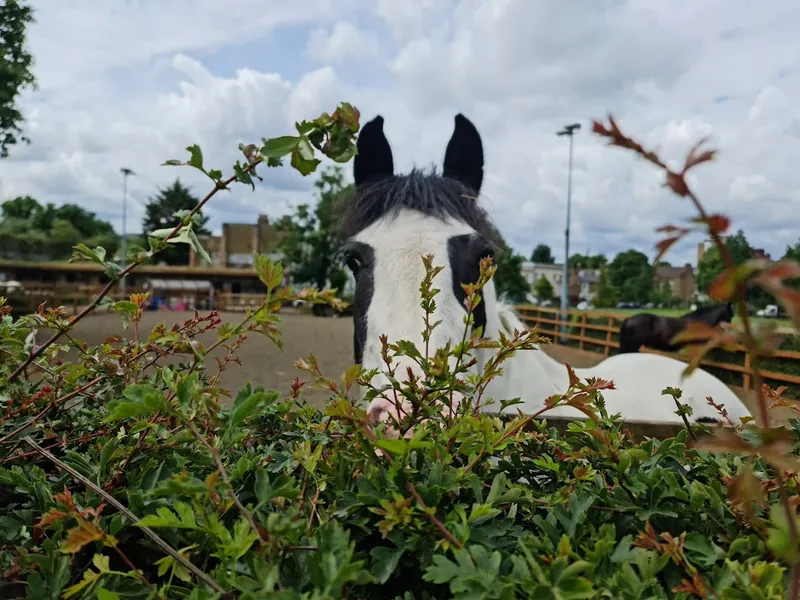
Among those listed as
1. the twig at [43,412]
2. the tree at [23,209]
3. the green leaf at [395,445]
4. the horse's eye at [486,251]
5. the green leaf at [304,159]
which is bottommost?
the twig at [43,412]

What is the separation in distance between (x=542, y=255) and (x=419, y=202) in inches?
4205

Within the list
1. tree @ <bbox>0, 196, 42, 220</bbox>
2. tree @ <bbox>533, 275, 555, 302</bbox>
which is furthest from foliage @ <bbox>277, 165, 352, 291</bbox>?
tree @ <bbox>0, 196, 42, 220</bbox>

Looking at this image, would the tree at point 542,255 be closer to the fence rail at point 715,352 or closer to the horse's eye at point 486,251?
the fence rail at point 715,352

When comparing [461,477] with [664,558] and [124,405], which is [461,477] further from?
[124,405]

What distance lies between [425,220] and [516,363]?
40.9 inches

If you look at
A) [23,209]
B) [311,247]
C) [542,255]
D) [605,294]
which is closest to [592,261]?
[542,255]

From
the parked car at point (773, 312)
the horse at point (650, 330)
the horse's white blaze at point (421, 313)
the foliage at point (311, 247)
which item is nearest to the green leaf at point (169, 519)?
the parked car at point (773, 312)

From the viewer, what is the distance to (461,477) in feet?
2.46

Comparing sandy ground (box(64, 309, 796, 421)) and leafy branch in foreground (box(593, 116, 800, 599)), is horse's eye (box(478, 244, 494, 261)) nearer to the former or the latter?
leafy branch in foreground (box(593, 116, 800, 599))

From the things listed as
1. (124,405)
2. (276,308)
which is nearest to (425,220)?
(276,308)

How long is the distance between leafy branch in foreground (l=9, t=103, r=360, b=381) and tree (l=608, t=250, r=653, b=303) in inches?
3695

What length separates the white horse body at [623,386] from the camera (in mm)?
2928

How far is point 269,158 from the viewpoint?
0.85 meters

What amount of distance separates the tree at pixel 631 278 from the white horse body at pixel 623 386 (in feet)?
293
